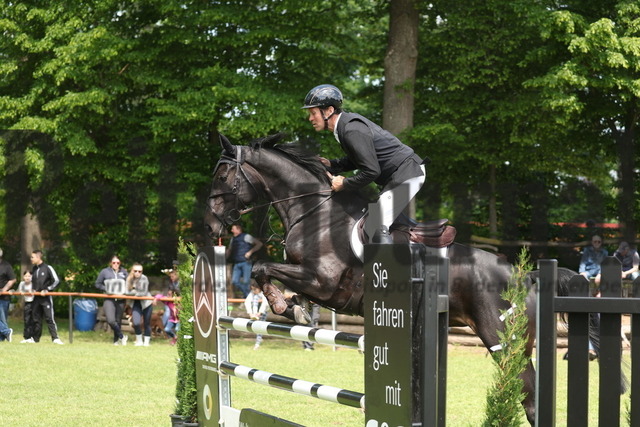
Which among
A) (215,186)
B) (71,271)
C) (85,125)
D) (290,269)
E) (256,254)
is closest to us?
(290,269)

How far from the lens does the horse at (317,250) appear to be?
20.6 feet

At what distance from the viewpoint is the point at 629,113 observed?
17531mm

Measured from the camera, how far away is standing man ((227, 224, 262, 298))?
15.3 metres

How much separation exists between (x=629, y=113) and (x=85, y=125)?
12.0 m

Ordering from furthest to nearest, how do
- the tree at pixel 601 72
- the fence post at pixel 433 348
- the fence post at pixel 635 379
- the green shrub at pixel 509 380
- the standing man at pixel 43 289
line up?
1. the standing man at pixel 43 289
2. the tree at pixel 601 72
3. the green shrub at pixel 509 380
4. the fence post at pixel 433 348
5. the fence post at pixel 635 379

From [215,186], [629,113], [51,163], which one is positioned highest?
[629,113]

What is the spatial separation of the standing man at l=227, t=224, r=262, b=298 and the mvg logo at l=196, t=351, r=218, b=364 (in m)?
8.98

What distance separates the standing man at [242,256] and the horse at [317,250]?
837 centimetres

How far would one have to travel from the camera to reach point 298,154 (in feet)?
22.5

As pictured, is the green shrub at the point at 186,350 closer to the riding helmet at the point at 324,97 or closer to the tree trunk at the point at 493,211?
the riding helmet at the point at 324,97

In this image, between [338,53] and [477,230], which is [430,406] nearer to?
[477,230]

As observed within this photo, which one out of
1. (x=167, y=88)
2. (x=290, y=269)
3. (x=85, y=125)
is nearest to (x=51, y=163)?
Result: (x=85, y=125)

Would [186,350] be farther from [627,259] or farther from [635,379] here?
[627,259]

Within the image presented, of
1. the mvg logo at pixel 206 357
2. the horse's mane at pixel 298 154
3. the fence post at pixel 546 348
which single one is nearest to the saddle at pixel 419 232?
the horse's mane at pixel 298 154
